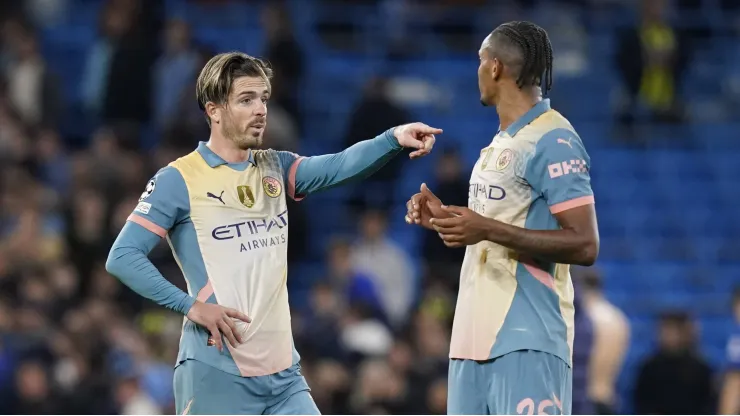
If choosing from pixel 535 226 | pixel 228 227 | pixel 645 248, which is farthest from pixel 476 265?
pixel 645 248

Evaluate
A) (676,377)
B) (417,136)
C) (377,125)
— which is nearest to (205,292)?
(417,136)

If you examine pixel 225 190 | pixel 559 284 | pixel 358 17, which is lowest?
pixel 559 284

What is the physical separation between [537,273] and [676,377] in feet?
20.0

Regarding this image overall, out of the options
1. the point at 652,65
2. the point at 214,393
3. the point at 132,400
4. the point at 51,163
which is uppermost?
the point at 652,65

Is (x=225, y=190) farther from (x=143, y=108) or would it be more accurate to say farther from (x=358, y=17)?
(x=358, y=17)

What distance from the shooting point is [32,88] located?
46.9 feet

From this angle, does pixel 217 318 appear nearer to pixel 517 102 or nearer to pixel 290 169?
pixel 290 169

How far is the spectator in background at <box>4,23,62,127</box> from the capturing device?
14242 mm

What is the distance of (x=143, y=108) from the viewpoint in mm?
14352

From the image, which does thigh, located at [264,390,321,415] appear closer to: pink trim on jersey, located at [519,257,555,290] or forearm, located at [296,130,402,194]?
forearm, located at [296,130,402,194]

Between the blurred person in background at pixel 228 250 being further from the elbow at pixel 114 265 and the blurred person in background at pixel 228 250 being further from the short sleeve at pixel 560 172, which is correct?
the short sleeve at pixel 560 172

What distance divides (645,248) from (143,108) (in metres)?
5.43

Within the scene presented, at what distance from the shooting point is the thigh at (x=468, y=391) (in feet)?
19.1

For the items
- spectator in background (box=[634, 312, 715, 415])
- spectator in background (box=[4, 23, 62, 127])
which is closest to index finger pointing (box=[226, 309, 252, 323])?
spectator in background (box=[634, 312, 715, 415])
